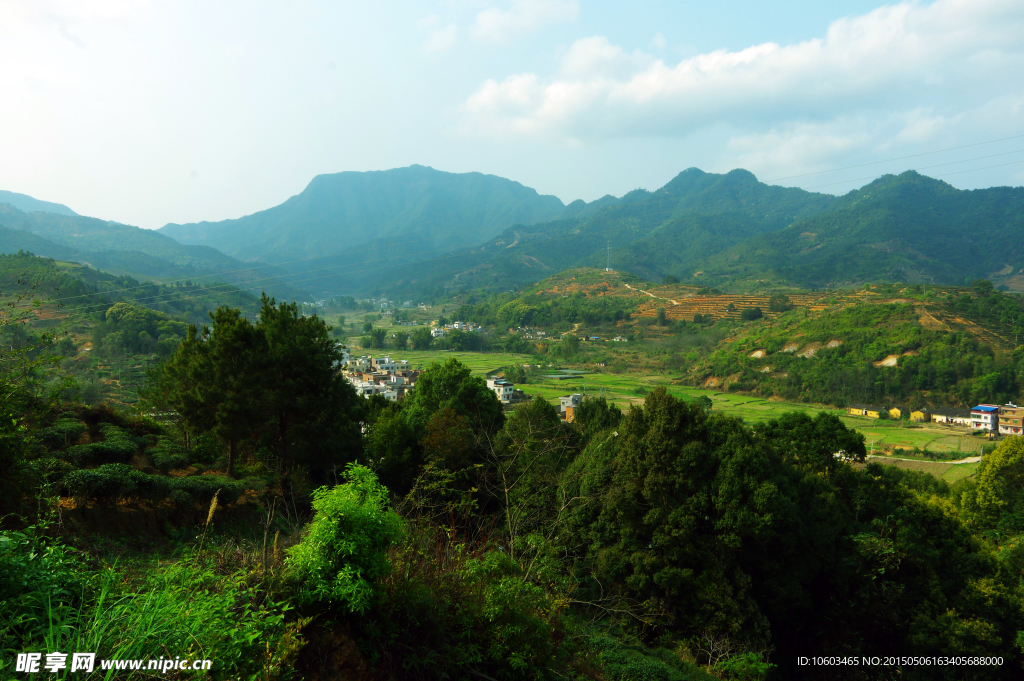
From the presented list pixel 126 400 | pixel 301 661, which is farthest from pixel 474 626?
pixel 126 400

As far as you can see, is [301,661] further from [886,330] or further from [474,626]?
[886,330]

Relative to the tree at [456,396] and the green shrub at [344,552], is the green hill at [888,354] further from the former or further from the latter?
the green shrub at [344,552]

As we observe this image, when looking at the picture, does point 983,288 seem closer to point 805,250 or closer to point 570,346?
point 570,346

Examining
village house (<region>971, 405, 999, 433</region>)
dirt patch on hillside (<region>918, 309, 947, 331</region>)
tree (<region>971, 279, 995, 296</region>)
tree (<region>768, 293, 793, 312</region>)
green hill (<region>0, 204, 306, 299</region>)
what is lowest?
village house (<region>971, 405, 999, 433</region>)

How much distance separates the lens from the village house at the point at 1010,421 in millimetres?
36625

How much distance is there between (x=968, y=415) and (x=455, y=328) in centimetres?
5797

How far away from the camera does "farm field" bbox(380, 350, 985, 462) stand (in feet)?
115

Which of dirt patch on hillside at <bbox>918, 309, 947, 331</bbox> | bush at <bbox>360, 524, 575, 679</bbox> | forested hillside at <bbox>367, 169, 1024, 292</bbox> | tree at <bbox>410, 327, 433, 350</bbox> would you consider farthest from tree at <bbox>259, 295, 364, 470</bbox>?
forested hillside at <bbox>367, 169, 1024, 292</bbox>

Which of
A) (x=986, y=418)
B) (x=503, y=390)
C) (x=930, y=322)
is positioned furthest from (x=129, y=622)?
(x=930, y=322)

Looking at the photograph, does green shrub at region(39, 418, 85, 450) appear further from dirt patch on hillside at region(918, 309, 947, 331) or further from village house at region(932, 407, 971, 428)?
dirt patch on hillside at region(918, 309, 947, 331)

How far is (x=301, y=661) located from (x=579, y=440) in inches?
614

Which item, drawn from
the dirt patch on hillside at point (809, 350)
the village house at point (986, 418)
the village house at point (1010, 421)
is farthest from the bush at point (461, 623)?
the dirt patch on hillside at point (809, 350)

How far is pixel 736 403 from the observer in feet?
150

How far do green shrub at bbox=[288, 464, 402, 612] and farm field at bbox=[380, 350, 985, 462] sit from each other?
26693 mm
